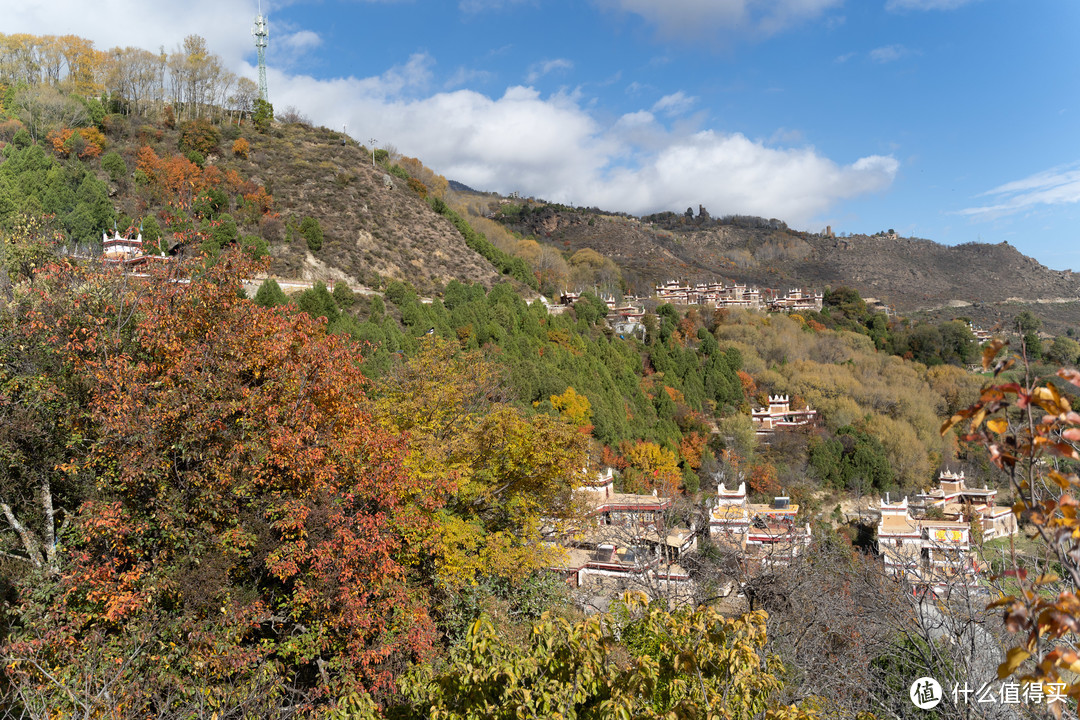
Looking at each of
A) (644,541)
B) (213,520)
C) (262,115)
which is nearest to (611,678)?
(213,520)

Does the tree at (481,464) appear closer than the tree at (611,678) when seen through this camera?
No

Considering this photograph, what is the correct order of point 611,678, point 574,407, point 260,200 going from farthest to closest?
point 260,200 < point 574,407 < point 611,678

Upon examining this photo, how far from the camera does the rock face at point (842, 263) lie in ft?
306

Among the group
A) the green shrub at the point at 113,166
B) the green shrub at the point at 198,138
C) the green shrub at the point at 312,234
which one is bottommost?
the green shrub at the point at 312,234

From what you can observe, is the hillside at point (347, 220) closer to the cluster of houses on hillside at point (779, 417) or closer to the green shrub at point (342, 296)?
the green shrub at point (342, 296)

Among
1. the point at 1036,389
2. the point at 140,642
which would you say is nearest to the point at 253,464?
the point at 140,642

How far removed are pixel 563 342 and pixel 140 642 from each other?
88.7 ft

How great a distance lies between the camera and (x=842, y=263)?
362ft

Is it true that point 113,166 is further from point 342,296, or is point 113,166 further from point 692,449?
point 692,449

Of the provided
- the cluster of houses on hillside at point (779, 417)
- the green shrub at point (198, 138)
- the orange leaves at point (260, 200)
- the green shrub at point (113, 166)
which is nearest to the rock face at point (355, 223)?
the orange leaves at point (260, 200)

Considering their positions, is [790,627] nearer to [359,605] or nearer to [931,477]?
[359,605]

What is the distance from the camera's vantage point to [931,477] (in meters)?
35.0

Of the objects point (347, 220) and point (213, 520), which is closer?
point (213, 520)

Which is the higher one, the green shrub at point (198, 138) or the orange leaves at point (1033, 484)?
the green shrub at point (198, 138)
